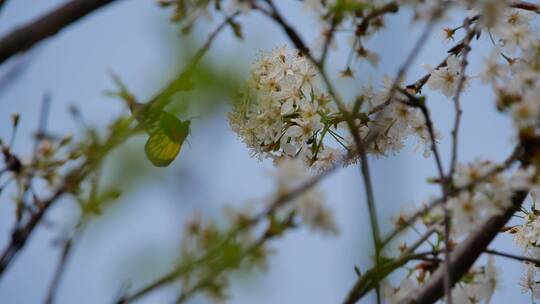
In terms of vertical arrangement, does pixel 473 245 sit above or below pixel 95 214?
above

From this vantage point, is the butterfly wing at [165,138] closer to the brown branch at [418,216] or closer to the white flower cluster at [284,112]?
the brown branch at [418,216]

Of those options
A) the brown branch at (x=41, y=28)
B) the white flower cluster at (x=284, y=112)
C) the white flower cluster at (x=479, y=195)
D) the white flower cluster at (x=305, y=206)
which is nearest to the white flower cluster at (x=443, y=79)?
the white flower cluster at (x=284, y=112)

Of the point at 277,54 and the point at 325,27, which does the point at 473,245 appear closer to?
the point at 325,27

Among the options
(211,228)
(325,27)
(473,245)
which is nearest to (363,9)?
(325,27)

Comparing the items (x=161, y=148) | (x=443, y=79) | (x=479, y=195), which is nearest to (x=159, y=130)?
(x=161, y=148)

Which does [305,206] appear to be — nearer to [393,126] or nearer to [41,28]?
[41,28]

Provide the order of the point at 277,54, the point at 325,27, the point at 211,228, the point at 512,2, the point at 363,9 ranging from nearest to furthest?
the point at 211,228 < the point at 363,9 < the point at 325,27 < the point at 512,2 < the point at 277,54
